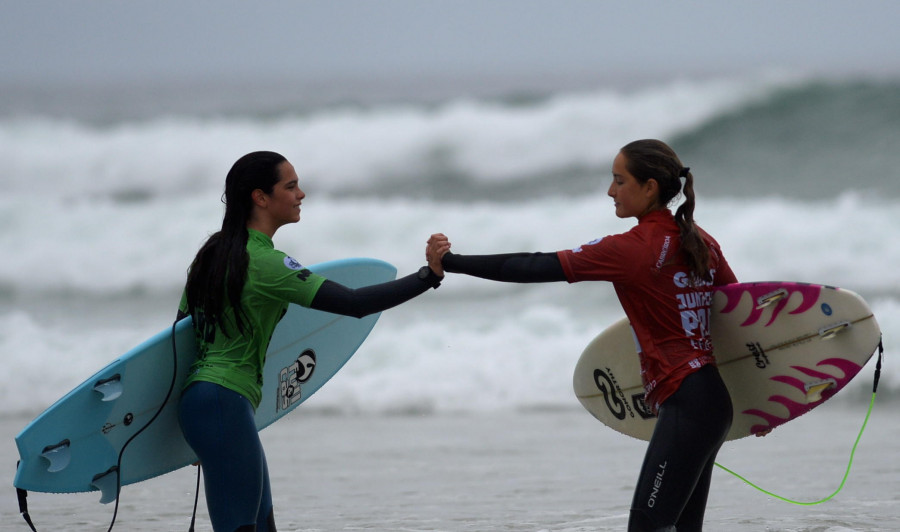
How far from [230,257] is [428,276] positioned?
63 centimetres

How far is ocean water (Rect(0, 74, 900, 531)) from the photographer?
9078 mm

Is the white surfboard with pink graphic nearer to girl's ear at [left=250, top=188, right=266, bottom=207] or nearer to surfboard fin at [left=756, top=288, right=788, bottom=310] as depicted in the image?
surfboard fin at [left=756, top=288, right=788, bottom=310]

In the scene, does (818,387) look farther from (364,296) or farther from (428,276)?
(364,296)

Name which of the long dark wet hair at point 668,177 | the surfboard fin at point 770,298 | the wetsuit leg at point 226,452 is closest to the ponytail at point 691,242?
the long dark wet hair at point 668,177

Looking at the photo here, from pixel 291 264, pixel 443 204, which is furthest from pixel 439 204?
pixel 291 264

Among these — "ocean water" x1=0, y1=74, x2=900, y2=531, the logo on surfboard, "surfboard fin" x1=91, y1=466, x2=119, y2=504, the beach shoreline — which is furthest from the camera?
"ocean water" x1=0, y1=74, x2=900, y2=531

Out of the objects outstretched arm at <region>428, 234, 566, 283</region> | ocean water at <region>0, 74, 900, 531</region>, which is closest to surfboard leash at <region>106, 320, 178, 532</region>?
outstretched arm at <region>428, 234, 566, 283</region>

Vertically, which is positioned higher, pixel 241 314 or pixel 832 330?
pixel 241 314

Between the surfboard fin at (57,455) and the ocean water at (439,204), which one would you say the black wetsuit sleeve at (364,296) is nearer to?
the surfboard fin at (57,455)

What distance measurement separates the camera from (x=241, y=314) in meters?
3.13

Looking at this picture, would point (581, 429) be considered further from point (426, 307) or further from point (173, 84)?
point (173, 84)

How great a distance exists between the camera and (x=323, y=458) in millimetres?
6344

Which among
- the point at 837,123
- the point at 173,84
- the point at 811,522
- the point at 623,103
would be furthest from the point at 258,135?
the point at 811,522

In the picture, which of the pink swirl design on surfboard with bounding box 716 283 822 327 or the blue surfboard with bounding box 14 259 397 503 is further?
the pink swirl design on surfboard with bounding box 716 283 822 327
